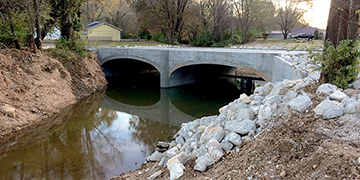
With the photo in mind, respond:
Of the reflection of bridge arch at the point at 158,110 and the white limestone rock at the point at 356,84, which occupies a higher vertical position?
the white limestone rock at the point at 356,84

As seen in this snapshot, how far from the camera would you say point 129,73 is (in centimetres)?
2209

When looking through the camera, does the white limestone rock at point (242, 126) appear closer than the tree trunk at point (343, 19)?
Yes

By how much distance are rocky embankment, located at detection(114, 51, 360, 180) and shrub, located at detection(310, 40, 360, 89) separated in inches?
8.0

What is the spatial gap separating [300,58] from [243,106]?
467cm

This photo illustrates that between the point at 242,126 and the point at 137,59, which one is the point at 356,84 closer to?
the point at 242,126

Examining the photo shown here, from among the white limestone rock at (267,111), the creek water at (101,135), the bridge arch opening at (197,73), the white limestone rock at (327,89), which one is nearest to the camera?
the white limestone rock at (327,89)

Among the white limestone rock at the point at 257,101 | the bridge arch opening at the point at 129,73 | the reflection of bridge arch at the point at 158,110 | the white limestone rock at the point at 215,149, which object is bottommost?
the reflection of bridge arch at the point at 158,110

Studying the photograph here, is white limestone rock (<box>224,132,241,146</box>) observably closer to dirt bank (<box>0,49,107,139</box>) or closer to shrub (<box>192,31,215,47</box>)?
dirt bank (<box>0,49,107,139</box>)

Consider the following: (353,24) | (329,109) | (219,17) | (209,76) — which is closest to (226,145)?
(329,109)

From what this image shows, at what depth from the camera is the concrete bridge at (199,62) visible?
1001cm

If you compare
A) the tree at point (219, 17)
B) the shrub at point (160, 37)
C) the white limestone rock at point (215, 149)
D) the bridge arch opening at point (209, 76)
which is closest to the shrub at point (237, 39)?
the tree at point (219, 17)

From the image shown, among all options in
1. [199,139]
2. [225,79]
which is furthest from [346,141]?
[225,79]

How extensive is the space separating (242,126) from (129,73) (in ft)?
60.9

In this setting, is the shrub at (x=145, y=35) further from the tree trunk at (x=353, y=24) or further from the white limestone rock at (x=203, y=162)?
the white limestone rock at (x=203, y=162)
